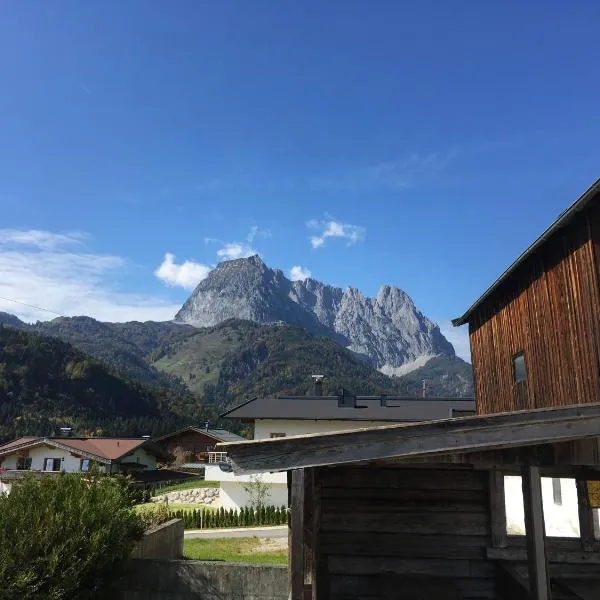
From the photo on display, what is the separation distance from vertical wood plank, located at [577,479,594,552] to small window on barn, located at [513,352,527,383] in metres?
6.88

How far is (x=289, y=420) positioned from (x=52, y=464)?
27.8 meters

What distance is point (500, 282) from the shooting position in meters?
17.9

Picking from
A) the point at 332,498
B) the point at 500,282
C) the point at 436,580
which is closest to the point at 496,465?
the point at 436,580

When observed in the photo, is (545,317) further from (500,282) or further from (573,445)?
(573,445)

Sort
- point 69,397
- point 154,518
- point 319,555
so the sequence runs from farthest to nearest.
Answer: point 69,397 < point 154,518 < point 319,555

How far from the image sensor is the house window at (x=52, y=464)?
48156mm

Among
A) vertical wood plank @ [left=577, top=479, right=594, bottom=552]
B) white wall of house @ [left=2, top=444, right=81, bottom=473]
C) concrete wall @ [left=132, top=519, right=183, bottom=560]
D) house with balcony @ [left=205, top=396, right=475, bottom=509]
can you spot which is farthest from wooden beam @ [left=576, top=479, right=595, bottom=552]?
white wall of house @ [left=2, top=444, right=81, bottom=473]

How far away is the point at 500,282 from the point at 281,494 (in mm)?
19576

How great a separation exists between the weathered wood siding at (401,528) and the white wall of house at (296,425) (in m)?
22.5

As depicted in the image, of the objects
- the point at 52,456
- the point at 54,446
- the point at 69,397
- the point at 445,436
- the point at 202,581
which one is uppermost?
the point at 69,397

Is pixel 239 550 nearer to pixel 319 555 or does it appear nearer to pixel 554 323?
pixel 319 555

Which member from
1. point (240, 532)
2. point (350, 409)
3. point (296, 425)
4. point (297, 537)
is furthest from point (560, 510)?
point (350, 409)

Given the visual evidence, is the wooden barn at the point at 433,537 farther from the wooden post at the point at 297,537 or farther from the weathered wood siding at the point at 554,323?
the weathered wood siding at the point at 554,323

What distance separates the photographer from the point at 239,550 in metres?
18.4
